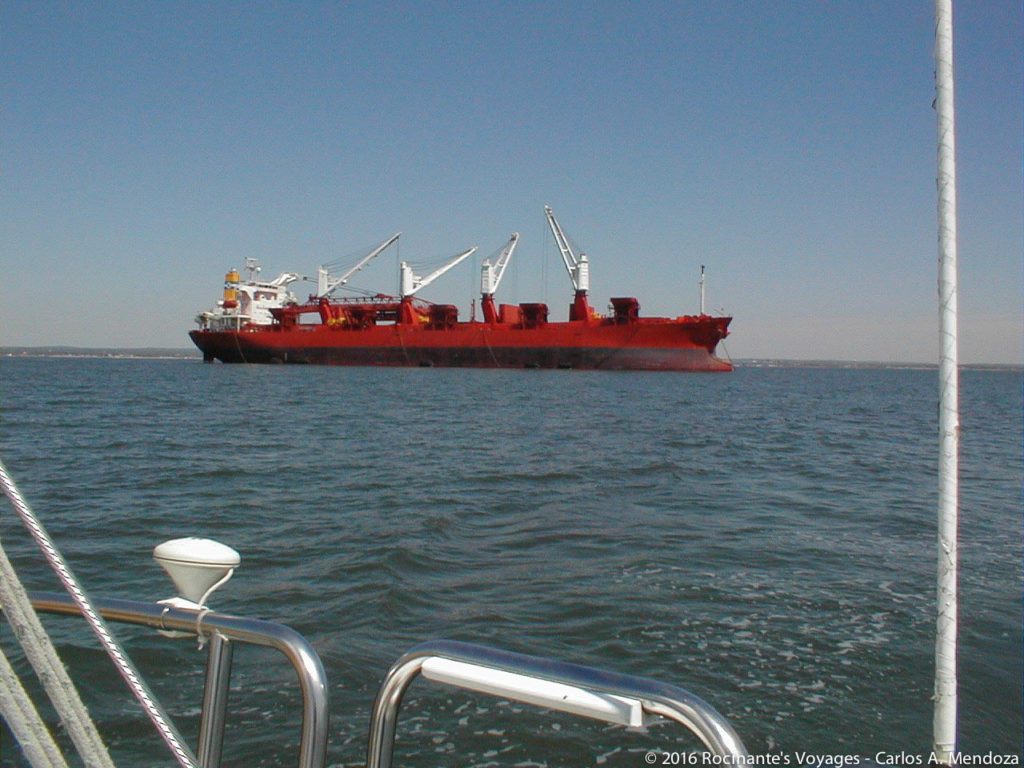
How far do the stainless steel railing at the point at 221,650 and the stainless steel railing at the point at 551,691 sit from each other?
4.4 inches

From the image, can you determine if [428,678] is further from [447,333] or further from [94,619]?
[447,333]

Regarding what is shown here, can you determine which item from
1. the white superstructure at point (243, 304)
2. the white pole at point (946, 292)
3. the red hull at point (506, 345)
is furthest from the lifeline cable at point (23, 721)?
the white superstructure at point (243, 304)

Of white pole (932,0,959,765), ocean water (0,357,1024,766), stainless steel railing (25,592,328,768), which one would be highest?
white pole (932,0,959,765)

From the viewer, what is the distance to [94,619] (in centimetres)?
124

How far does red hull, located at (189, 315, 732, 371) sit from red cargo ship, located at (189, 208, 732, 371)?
0.20 ft

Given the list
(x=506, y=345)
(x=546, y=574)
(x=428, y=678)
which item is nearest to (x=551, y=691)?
(x=428, y=678)

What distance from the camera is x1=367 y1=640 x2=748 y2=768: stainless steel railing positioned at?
3.97ft

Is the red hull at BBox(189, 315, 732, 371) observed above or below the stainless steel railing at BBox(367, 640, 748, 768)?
above

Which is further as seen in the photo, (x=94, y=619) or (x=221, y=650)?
(x=221, y=650)

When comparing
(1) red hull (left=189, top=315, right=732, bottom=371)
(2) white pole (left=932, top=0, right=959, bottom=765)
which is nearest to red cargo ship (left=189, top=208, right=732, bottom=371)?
(1) red hull (left=189, top=315, right=732, bottom=371)

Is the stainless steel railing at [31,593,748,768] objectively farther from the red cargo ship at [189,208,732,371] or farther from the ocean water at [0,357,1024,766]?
the red cargo ship at [189,208,732,371]

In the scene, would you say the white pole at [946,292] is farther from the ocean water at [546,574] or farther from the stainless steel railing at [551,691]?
the ocean water at [546,574]

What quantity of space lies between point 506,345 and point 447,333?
3.66 metres

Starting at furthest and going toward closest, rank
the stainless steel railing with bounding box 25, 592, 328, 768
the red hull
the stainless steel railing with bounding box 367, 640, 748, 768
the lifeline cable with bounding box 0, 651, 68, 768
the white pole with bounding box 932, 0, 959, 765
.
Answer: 1. the red hull
2. the white pole with bounding box 932, 0, 959, 765
3. the stainless steel railing with bounding box 25, 592, 328, 768
4. the stainless steel railing with bounding box 367, 640, 748, 768
5. the lifeline cable with bounding box 0, 651, 68, 768
